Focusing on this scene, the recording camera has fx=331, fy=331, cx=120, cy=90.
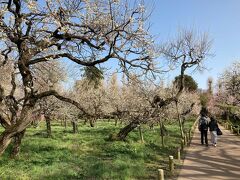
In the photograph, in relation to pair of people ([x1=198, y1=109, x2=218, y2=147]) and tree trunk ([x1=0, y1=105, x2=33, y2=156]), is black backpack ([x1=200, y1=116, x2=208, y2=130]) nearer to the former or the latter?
pair of people ([x1=198, y1=109, x2=218, y2=147])

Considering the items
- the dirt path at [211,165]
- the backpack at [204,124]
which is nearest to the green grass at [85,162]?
the dirt path at [211,165]

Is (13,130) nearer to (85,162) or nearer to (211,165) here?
(85,162)

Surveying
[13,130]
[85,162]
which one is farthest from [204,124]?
[13,130]

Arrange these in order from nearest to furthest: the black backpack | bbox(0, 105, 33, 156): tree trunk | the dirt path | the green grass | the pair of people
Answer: bbox(0, 105, 33, 156): tree trunk, the green grass, the dirt path, the pair of people, the black backpack

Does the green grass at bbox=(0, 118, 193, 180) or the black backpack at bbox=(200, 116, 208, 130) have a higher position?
the black backpack at bbox=(200, 116, 208, 130)

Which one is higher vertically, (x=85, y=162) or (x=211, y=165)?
(x=85, y=162)

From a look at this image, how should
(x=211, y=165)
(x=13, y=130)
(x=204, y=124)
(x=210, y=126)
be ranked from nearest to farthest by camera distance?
(x=13, y=130), (x=211, y=165), (x=210, y=126), (x=204, y=124)

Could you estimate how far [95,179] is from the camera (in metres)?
11.6

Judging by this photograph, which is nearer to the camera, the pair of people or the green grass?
the green grass

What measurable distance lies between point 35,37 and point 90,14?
1794 mm


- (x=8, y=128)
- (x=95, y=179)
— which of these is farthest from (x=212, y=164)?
(x=8, y=128)

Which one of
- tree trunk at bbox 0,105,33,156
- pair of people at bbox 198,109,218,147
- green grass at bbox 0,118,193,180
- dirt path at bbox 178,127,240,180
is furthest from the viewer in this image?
pair of people at bbox 198,109,218,147

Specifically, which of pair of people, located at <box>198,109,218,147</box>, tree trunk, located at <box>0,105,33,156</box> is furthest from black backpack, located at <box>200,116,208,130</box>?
tree trunk, located at <box>0,105,33,156</box>

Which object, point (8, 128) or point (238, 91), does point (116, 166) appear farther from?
point (238, 91)
